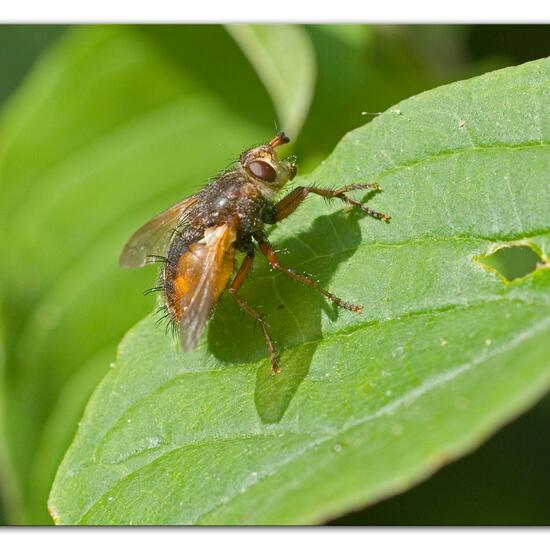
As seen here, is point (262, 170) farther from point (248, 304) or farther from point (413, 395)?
point (413, 395)

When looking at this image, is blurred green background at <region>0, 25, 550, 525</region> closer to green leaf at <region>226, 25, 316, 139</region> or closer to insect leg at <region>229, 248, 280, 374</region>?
green leaf at <region>226, 25, 316, 139</region>

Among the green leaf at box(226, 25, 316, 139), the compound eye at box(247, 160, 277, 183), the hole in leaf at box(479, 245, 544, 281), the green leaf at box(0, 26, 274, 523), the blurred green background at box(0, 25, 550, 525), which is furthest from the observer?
the green leaf at box(0, 26, 274, 523)

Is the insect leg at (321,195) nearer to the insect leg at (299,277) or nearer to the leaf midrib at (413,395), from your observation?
the insect leg at (299,277)

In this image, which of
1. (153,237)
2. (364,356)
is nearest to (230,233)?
(153,237)

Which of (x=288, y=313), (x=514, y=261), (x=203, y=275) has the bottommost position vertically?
(x=514, y=261)

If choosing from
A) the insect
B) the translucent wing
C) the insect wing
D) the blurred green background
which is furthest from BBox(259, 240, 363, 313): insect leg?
the blurred green background

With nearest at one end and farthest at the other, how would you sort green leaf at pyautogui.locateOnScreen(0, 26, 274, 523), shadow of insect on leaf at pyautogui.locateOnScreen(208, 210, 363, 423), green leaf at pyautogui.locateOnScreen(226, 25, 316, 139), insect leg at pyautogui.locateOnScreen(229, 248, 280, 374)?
shadow of insect on leaf at pyautogui.locateOnScreen(208, 210, 363, 423) → insect leg at pyautogui.locateOnScreen(229, 248, 280, 374) → green leaf at pyautogui.locateOnScreen(226, 25, 316, 139) → green leaf at pyautogui.locateOnScreen(0, 26, 274, 523)
